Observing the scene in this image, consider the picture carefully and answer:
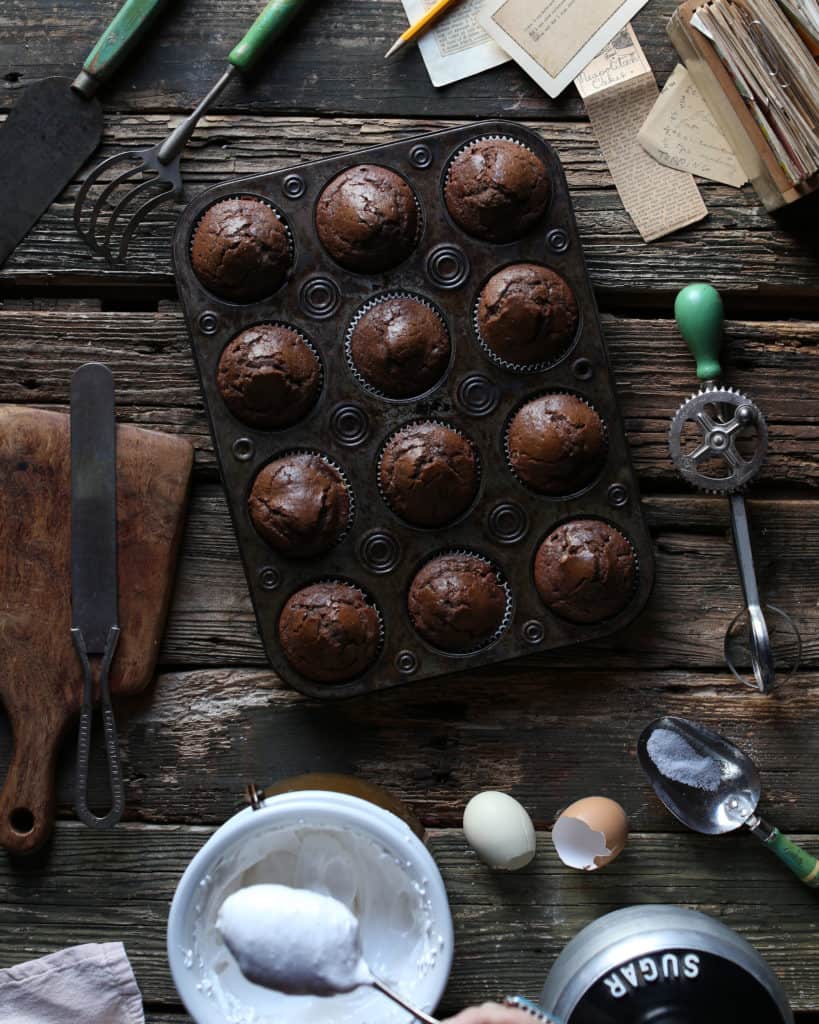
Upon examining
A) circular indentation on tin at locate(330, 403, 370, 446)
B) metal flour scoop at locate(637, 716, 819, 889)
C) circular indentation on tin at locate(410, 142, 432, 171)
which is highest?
circular indentation on tin at locate(410, 142, 432, 171)

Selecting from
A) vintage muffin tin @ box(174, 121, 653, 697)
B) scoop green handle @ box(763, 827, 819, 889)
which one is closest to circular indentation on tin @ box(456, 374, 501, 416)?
vintage muffin tin @ box(174, 121, 653, 697)

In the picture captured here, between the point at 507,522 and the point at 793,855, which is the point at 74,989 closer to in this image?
the point at 507,522

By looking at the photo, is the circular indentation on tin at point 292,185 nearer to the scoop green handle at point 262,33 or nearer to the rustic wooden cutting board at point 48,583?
the scoop green handle at point 262,33

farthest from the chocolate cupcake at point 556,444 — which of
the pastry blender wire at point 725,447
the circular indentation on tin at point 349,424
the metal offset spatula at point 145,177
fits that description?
the metal offset spatula at point 145,177

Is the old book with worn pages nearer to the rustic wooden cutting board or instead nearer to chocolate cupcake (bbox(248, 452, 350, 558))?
chocolate cupcake (bbox(248, 452, 350, 558))

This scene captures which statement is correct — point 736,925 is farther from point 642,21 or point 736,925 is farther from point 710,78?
point 642,21

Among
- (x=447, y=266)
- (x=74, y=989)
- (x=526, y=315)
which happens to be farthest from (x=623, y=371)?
(x=74, y=989)

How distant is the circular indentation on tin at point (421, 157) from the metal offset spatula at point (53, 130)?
20.1 inches

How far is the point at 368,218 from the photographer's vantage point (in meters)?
1.59

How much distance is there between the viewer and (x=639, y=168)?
1.75 m

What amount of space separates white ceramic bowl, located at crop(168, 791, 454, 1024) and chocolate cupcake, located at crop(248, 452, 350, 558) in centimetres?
39

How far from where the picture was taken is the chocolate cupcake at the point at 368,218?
1596mm

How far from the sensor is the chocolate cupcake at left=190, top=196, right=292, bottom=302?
1589 mm

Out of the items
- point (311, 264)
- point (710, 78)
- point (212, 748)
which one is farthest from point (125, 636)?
point (710, 78)
